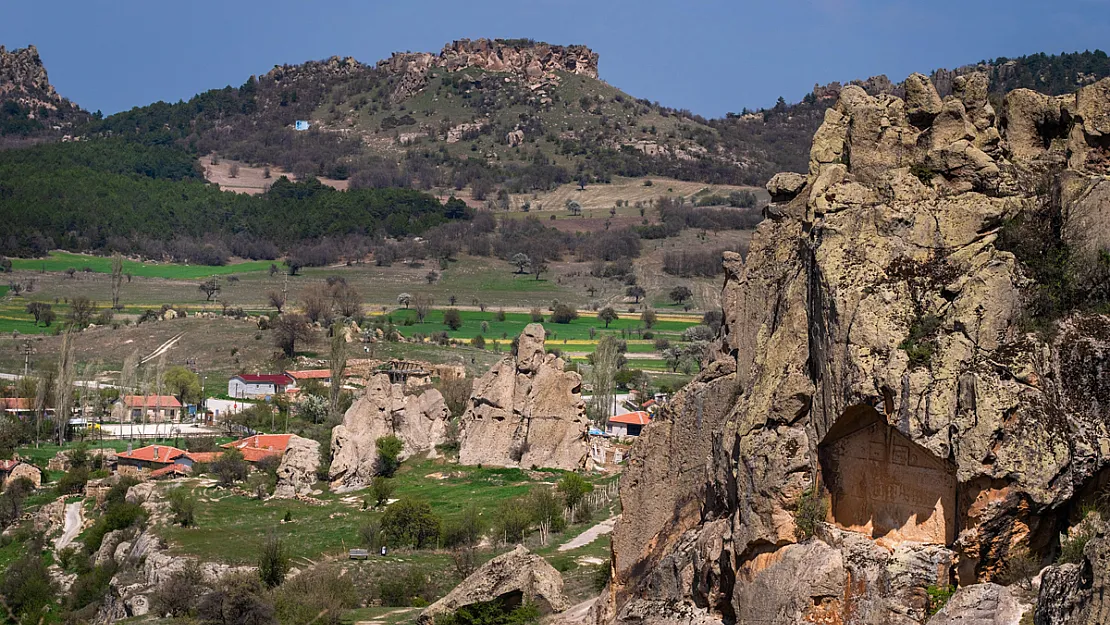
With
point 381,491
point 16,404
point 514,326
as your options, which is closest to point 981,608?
point 381,491

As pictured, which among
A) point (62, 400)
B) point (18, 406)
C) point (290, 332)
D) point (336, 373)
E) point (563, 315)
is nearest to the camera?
point (62, 400)

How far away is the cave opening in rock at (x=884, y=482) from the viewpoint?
17.4m

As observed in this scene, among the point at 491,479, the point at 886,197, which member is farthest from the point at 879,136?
the point at 491,479

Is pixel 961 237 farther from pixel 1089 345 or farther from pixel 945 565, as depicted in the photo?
pixel 945 565

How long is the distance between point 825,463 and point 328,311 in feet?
298

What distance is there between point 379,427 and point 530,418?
19.2 feet

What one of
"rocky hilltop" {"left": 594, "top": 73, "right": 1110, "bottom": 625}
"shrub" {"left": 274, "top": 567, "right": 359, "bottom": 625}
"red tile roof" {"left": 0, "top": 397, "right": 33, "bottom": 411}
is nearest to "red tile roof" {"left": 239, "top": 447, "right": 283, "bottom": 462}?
"red tile roof" {"left": 0, "top": 397, "right": 33, "bottom": 411}

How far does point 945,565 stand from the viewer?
17062mm

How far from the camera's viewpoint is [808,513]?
18141 mm

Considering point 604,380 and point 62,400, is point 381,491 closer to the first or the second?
point 604,380

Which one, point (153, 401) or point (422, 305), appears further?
point (422, 305)

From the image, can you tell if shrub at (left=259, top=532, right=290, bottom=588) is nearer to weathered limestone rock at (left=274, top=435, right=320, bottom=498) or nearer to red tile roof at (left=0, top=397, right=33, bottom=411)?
weathered limestone rock at (left=274, top=435, right=320, bottom=498)

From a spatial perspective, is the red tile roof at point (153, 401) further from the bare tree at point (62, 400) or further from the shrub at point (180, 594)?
the shrub at point (180, 594)

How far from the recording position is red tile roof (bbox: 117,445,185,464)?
202 ft
